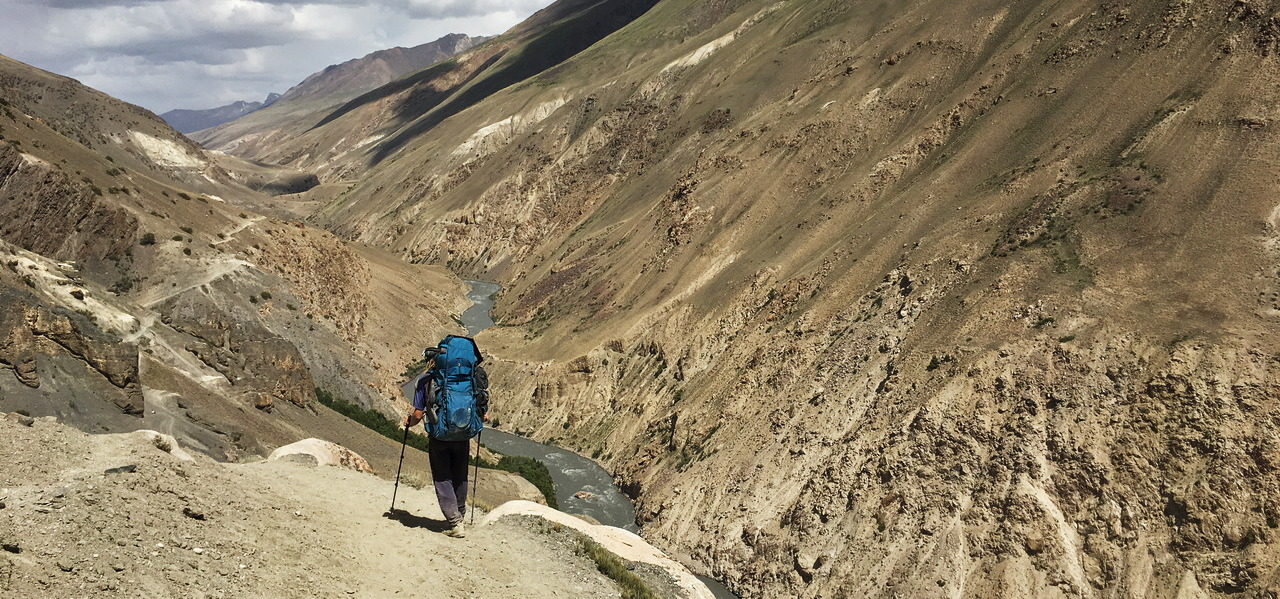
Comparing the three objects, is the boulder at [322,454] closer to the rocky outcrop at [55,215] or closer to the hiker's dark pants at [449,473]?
the hiker's dark pants at [449,473]

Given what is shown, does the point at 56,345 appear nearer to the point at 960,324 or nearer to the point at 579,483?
the point at 579,483

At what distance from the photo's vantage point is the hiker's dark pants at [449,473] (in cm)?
1042

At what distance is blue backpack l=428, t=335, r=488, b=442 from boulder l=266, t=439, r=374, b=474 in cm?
538

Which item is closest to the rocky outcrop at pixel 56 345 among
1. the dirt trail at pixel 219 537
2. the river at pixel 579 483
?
the dirt trail at pixel 219 537

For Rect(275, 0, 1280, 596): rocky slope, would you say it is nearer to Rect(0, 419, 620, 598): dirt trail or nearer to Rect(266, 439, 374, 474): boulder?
Rect(266, 439, 374, 474): boulder

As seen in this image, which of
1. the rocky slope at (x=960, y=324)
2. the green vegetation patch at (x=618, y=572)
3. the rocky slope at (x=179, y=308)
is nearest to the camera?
the green vegetation patch at (x=618, y=572)

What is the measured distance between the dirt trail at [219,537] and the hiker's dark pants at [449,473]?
37 cm

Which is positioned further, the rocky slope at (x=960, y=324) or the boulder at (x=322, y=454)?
the rocky slope at (x=960, y=324)

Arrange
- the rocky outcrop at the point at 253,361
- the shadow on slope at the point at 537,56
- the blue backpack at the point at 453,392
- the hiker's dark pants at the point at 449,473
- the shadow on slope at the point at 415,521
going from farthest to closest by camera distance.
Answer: the shadow on slope at the point at 537,56 < the rocky outcrop at the point at 253,361 < the shadow on slope at the point at 415,521 < the hiker's dark pants at the point at 449,473 < the blue backpack at the point at 453,392

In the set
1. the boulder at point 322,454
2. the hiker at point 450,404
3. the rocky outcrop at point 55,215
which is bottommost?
the boulder at point 322,454

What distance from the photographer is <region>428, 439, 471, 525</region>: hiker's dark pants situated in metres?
10.4

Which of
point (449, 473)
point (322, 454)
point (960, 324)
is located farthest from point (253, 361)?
point (960, 324)

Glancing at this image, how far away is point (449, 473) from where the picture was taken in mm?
10609

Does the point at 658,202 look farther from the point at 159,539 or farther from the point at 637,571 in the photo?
the point at 159,539
